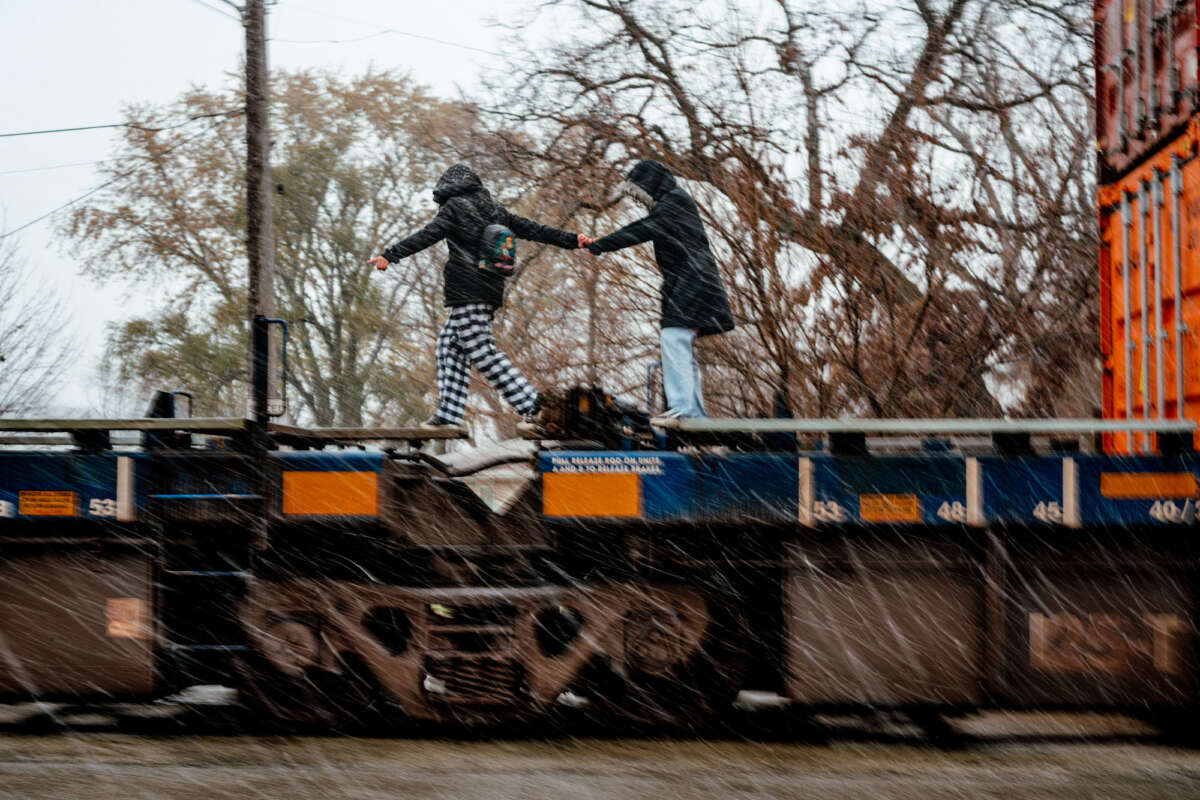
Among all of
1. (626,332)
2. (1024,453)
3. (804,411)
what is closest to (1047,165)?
(804,411)

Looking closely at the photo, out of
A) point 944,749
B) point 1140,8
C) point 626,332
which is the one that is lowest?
point 944,749

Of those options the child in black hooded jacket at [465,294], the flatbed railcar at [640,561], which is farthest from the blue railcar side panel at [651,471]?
the child in black hooded jacket at [465,294]

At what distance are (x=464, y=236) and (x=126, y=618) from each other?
8.87 ft

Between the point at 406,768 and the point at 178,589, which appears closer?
the point at 406,768

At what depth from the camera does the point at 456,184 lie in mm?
7125

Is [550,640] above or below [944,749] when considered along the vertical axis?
above

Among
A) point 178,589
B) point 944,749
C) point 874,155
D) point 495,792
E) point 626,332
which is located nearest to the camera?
point 495,792

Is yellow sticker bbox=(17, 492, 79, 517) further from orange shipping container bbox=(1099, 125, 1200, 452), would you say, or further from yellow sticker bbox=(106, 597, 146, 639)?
orange shipping container bbox=(1099, 125, 1200, 452)

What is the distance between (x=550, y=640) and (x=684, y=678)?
2.36 feet

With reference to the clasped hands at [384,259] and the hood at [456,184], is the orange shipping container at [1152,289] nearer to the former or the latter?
the clasped hands at [384,259]

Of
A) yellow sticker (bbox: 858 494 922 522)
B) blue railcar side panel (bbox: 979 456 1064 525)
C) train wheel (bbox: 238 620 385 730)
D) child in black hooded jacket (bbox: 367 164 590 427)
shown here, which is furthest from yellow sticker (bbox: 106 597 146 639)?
blue railcar side panel (bbox: 979 456 1064 525)

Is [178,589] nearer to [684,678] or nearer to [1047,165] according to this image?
[684,678]

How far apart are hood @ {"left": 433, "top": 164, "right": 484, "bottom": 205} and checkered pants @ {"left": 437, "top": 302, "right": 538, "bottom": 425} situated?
64 cm

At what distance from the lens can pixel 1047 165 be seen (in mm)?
13461
